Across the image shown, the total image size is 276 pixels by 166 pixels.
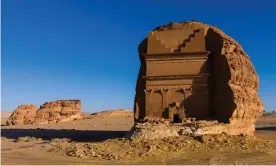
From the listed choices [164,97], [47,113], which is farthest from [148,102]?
[47,113]

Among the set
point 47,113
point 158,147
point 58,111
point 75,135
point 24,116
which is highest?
point 58,111

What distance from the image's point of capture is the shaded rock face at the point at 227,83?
20.0 m

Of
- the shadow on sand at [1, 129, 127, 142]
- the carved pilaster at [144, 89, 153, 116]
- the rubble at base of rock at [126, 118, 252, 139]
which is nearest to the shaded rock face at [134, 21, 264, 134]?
the carved pilaster at [144, 89, 153, 116]

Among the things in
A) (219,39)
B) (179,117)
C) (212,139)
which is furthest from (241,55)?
(212,139)

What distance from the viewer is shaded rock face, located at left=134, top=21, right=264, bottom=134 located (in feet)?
65.7

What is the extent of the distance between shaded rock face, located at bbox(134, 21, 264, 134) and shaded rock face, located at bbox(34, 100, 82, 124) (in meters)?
25.7

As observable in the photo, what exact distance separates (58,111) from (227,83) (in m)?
31.7

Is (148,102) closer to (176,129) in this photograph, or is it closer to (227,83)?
(176,129)

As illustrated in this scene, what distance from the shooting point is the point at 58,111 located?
47.0m

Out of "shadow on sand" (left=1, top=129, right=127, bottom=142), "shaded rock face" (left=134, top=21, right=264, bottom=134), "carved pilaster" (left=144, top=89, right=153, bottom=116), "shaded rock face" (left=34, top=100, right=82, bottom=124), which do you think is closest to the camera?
"shaded rock face" (left=134, top=21, right=264, bottom=134)

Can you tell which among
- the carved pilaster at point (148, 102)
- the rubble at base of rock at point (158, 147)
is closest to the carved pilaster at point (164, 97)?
the carved pilaster at point (148, 102)

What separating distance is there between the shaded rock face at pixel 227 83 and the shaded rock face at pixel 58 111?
25.7 metres

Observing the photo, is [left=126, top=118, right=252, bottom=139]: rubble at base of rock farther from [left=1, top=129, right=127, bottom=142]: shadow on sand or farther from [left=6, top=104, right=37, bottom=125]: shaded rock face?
[left=6, top=104, right=37, bottom=125]: shaded rock face

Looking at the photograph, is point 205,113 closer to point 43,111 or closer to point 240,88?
point 240,88
